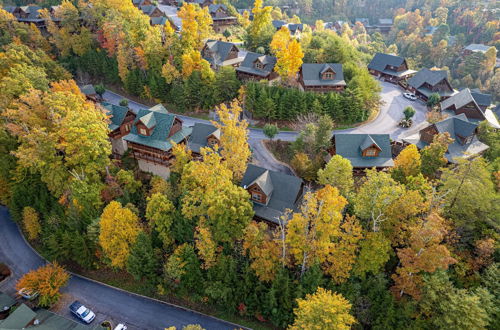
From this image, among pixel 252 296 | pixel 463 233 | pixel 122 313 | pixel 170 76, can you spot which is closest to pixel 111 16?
pixel 170 76

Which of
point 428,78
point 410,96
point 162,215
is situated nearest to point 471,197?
point 162,215

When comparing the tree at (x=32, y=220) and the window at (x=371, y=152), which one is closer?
the tree at (x=32, y=220)

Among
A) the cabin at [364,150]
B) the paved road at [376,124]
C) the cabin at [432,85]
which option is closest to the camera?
the cabin at [364,150]

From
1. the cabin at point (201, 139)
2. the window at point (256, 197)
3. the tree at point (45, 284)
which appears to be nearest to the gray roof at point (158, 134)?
the cabin at point (201, 139)

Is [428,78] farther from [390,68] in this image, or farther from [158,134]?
[158,134]

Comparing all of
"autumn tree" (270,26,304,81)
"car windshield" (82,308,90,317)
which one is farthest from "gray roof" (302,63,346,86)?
"car windshield" (82,308,90,317)

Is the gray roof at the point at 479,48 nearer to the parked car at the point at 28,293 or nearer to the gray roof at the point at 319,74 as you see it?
the gray roof at the point at 319,74
